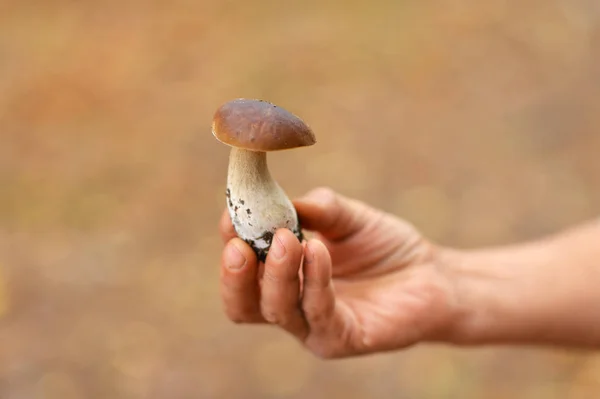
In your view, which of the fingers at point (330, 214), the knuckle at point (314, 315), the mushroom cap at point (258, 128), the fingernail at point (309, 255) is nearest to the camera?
the mushroom cap at point (258, 128)

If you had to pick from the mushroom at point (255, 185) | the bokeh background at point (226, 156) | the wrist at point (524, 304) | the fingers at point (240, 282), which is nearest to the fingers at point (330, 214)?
the mushroom at point (255, 185)

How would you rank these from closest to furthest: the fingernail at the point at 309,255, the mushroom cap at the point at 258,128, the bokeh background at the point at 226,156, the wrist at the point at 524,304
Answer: the mushroom cap at the point at 258,128, the fingernail at the point at 309,255, the wrist at the point at 524,304, the bokeh background at the point at 226,156

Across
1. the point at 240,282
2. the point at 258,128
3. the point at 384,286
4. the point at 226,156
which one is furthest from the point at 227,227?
the point at 226,156

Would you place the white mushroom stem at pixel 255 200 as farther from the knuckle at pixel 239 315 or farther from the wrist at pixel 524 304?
the wrist at pixel 524 304

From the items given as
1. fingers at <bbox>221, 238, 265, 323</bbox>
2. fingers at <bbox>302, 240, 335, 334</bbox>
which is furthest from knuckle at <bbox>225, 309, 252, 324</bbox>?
fingers at <bbox>302, 240, 335, 334</bbox>

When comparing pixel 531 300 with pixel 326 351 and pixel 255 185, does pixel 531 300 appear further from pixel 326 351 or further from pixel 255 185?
pixel 255 185

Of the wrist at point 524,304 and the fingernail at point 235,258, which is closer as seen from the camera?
the fingernail at point 235,258

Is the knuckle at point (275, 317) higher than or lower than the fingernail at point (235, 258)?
lower

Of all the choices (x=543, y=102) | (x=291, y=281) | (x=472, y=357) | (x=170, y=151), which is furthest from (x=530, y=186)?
(x=291, y=281)
